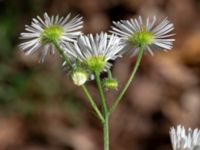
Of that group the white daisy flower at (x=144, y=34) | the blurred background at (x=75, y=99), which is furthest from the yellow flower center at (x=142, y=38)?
the blurred background at (x=75, y=99)

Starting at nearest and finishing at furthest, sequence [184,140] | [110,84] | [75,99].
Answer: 1. [184,140]
2. [110,84]
3. [75,99]

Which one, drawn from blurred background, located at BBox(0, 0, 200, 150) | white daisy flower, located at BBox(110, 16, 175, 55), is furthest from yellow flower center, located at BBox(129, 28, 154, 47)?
blurred background, located at BBox(0, 0, 200, 150)

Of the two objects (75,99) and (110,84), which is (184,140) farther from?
(75,99)

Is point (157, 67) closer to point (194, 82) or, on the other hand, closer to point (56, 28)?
point (194, 82)

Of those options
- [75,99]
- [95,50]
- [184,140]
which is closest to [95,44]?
[95,50]

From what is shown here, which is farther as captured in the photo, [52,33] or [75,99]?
[75,99]
